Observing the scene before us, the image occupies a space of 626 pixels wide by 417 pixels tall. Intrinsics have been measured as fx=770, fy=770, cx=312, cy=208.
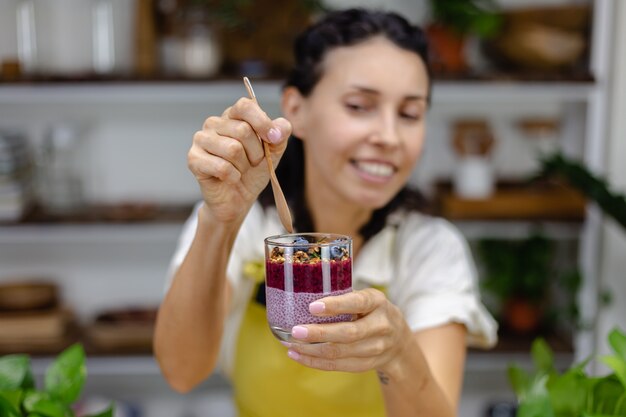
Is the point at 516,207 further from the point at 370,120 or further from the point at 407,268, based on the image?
the point at 370,120

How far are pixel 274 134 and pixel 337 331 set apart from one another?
272mm

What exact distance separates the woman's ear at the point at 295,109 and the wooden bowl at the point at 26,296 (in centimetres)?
157

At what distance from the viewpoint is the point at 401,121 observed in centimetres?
138

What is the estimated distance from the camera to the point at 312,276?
2.86 feet

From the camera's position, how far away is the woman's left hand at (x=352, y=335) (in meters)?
0.86

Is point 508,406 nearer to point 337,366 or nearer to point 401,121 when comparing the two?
point 401,121

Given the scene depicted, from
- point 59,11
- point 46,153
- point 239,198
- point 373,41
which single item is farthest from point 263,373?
point 59,11

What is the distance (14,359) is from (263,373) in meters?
0.54

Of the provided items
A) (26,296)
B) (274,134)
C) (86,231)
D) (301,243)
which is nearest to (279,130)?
(274,134)

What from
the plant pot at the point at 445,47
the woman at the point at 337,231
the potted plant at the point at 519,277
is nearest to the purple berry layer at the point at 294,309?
the woman at the point at 337,231

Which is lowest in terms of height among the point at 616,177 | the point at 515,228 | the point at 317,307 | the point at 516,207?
the point at 515,228

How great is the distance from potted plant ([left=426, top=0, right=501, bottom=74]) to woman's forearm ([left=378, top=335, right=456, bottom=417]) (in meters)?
1.64

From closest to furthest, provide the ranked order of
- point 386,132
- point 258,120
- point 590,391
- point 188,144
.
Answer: point 258,120, point 590,391, point 386,132, point 188,144

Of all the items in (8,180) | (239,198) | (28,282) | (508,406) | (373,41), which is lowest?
(508,406)
